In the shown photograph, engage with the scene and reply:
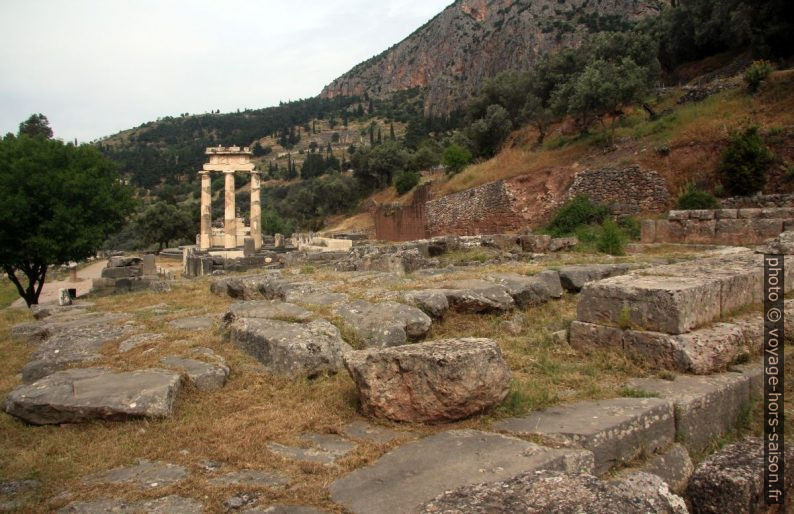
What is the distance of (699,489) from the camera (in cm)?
339

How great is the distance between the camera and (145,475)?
3.27 metres

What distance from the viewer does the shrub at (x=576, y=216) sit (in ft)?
70.3

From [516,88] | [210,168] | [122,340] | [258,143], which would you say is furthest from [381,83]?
[122,340]

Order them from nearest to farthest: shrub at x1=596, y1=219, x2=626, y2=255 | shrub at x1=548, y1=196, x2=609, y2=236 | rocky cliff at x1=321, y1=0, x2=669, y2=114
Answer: shrub at x1=596, y1=219, x2=626, y2=255
shrub at x1=548, y1=196, x2=609, y2=236
rocky cliff at x1=321, y1=0, x2=669, y2=114

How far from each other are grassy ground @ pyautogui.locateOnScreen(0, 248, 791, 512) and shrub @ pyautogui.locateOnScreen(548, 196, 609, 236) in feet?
52.3

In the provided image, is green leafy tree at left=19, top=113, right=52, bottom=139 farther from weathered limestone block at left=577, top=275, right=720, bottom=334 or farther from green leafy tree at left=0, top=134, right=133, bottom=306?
weathered limestone block at left=577, top=275, right=720, bottom=334

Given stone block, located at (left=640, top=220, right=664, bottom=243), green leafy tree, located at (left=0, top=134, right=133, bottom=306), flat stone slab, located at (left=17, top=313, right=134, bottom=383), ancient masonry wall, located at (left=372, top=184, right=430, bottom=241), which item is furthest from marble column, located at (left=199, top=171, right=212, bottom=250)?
flat stone slab, located at (left=17, top=313, right=134, bottom=383)

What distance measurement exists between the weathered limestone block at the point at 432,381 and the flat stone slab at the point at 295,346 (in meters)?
0.95

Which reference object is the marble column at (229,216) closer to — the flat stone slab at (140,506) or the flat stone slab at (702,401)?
the flat stone slab at (702,401)

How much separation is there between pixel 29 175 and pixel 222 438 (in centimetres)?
1855

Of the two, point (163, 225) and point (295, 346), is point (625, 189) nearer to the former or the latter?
point (295, 346)

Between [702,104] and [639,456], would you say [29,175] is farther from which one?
[702,104]

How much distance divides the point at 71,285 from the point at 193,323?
2642 cm

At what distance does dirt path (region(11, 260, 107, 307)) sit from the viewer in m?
23.7
